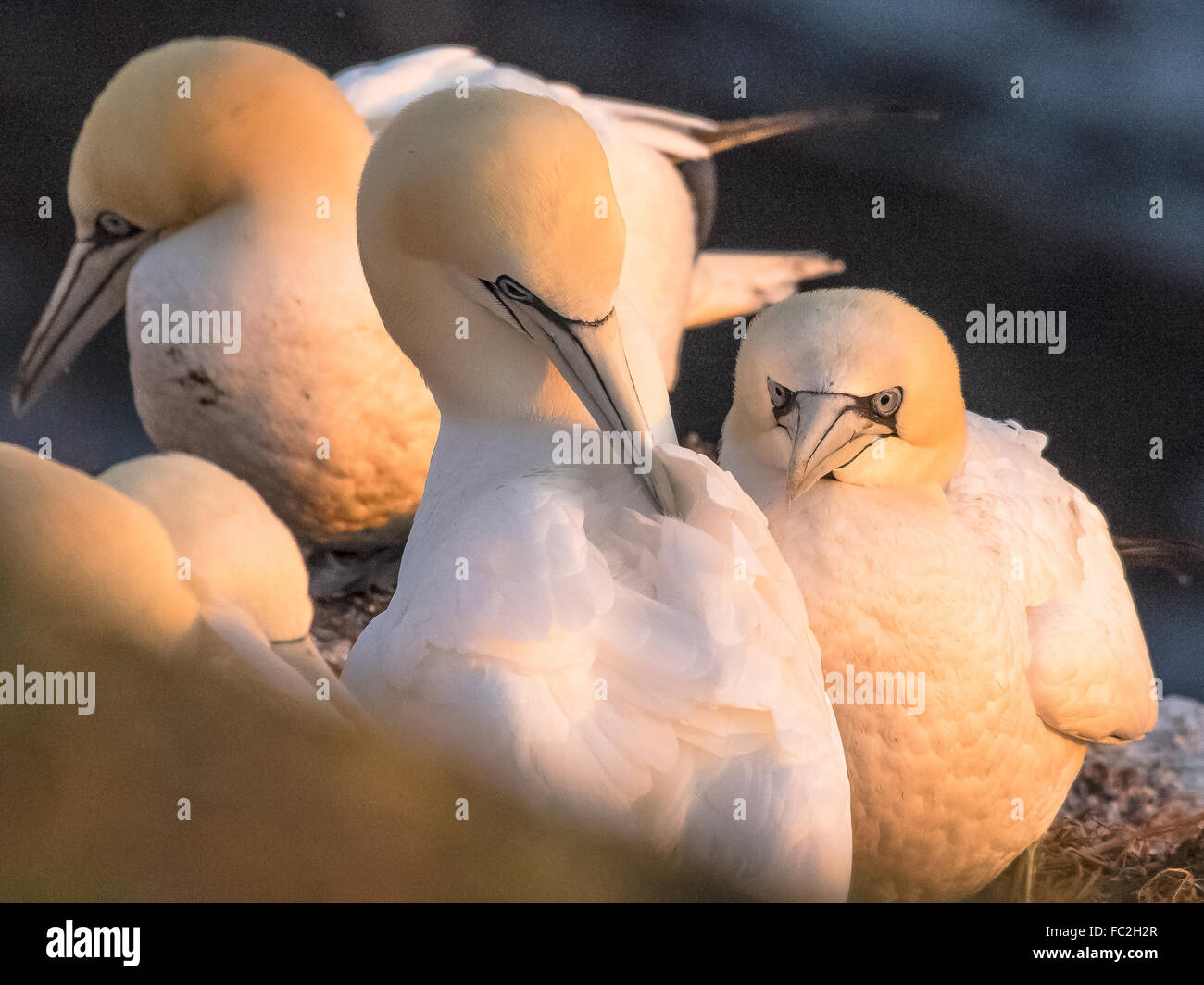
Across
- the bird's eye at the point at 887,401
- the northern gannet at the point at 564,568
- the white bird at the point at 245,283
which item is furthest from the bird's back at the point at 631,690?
the white bird at the point at 245,283

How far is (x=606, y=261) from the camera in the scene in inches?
66.7

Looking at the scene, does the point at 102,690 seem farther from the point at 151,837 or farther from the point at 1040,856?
the point at 1040,856

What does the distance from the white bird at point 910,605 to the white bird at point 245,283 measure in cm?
68

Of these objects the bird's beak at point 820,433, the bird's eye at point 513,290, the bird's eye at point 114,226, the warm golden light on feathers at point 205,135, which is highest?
the warm golden light on feathers at point 205,135

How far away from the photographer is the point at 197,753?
1558 millimetres

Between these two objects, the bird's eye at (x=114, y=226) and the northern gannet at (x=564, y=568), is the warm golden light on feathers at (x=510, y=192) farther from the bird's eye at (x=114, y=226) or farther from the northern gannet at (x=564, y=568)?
the bird's eye at (x=114, y=226)

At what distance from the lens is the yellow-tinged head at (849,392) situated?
1.87 meters

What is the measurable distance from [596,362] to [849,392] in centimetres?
36

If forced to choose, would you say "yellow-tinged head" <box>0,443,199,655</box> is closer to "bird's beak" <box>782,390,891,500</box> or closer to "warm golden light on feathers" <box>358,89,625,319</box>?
"warm golden light on feathers" <box>358,89,625,319</box>

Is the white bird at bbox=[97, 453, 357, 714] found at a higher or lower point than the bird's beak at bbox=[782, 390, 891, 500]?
lower

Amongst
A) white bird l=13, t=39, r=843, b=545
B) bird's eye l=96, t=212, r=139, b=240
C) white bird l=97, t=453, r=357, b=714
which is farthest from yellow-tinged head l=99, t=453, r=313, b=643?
bird's eye l=96, t=212, r=139, b=240

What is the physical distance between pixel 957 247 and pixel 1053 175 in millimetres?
188

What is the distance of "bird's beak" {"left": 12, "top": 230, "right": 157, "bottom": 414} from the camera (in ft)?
7.69
